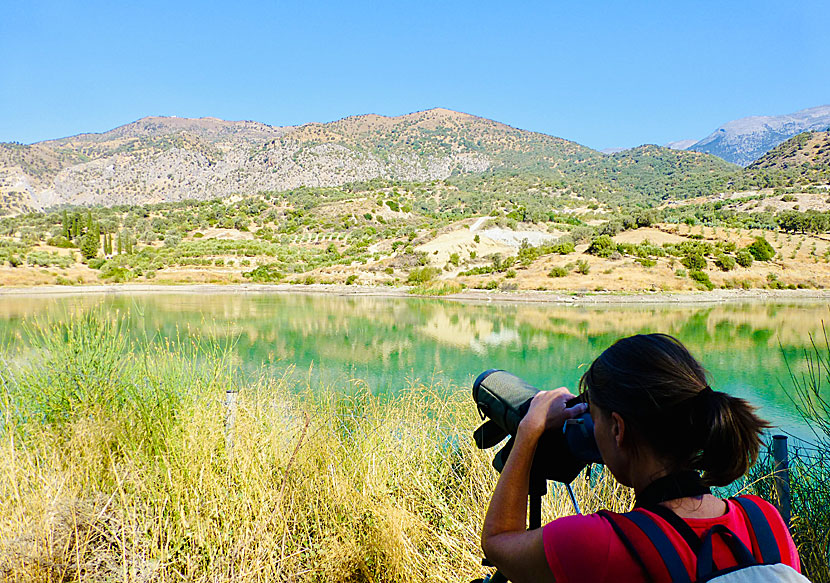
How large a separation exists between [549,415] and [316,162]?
81780mm

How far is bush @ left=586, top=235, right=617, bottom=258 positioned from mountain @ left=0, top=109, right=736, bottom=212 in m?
36.1

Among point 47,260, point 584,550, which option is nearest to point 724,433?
point 584,550

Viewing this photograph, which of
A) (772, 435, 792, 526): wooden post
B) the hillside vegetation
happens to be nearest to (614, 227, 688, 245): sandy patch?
the hillside vegetation

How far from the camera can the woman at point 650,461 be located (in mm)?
814

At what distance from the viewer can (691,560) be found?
794 mm

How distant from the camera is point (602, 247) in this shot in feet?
90.9

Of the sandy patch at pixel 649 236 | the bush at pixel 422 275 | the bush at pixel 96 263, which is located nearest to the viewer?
the bush at pixel 422 275

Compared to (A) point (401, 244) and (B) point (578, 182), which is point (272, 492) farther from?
(B) point (578, 182)

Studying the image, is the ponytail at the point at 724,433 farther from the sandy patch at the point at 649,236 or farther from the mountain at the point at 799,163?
the mountain at the point at 799,163

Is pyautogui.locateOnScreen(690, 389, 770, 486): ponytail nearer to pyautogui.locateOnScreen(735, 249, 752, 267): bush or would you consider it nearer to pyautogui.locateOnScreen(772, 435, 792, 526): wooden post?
pyautogui.locateOnScreen(772, 435, 792, 526): wooden post

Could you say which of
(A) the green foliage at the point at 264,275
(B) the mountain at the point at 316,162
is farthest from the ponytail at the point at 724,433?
(B) the mountain at the point at 316,162

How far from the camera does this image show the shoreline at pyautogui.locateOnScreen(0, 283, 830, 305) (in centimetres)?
2209

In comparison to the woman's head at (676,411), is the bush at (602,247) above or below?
above

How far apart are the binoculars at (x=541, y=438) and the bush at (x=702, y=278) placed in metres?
26.4
